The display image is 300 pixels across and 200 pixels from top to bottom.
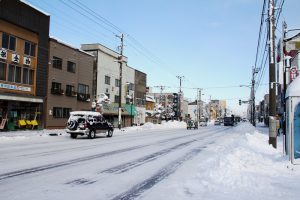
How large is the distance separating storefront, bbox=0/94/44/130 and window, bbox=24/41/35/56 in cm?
493

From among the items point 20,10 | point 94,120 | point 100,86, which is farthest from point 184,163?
point 100,86

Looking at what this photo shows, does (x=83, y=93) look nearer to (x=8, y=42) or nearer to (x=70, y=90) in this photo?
(x=70, y=90)

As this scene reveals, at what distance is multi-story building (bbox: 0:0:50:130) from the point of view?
33.4m

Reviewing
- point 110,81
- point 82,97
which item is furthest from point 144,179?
point 110,81

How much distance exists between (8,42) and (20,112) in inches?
287

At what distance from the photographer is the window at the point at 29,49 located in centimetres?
3678

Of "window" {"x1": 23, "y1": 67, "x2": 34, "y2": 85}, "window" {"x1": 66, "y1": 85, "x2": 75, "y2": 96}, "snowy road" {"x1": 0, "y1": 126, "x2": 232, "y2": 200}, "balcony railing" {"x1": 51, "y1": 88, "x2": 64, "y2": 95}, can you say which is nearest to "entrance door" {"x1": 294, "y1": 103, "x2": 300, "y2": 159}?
"snowy road" {"x1": 0, "y1": 126, "x2": 232, "y2": 200}

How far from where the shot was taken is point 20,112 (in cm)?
3612

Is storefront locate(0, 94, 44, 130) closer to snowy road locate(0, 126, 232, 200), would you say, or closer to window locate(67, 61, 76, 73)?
window locate(67, 61, 76, 73)

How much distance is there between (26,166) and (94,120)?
17868mm

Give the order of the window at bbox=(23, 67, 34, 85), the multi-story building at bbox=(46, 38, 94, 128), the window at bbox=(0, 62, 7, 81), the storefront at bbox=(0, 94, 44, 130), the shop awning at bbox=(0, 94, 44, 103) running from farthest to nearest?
the multi-story building at bbox=(46, 38, 94, 128), the window at bbox=(23, 67, 34, 85), the storefront at bbox=(0, 94, 44, 130), the window at bbox=(0, 62, 7, 81), the shop awning at bbox=(0, 94, 44, 103)

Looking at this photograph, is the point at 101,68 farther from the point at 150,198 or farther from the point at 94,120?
the point at 150,198

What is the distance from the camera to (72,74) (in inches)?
1841

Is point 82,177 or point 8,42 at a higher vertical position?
point 8,42
